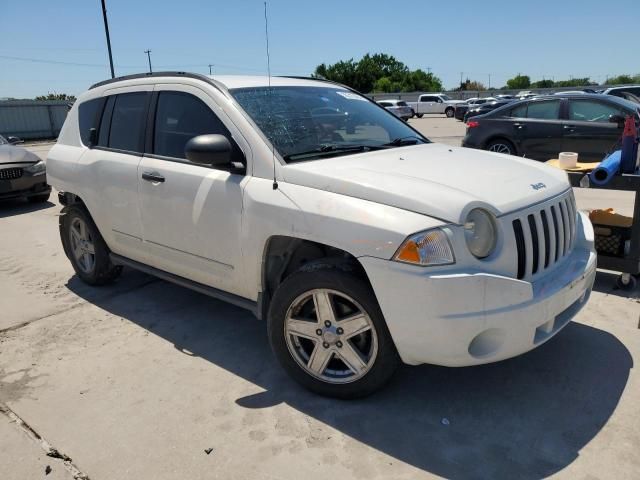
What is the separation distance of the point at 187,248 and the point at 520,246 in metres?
2.14

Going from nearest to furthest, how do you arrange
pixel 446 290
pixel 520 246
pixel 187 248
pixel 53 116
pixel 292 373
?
pixel 446 290 < pixel 520 246 < pixel 292 373 < pixel 187 248 < pixel 53 116

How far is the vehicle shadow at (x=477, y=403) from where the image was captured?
2627 millimetres

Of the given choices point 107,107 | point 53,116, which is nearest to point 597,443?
point 107,107

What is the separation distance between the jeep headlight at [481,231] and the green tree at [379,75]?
78701 millimetres

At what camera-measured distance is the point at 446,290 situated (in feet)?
8.34

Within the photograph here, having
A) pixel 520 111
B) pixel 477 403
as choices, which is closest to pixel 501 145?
pixel 520 111

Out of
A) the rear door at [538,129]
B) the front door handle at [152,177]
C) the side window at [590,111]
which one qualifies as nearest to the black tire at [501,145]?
the rear door at [538,129]

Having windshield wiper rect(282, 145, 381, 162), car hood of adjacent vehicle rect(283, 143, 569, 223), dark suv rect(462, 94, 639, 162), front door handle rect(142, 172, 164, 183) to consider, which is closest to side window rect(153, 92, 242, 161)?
front door handle rect(142, 172, 164, 183)

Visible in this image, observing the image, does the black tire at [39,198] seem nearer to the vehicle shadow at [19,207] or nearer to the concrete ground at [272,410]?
the vehicle shadow at [19,207]

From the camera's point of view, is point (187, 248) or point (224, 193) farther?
point (187, 248)

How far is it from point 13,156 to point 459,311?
29.9 feet

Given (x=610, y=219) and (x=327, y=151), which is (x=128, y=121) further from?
(x=610, y=219)

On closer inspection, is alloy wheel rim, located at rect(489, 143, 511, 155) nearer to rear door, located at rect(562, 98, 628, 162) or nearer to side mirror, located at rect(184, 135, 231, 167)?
rear door, located at rect(562, 98, 628, 162)

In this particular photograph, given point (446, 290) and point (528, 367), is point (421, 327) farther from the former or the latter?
point (528, 367)
